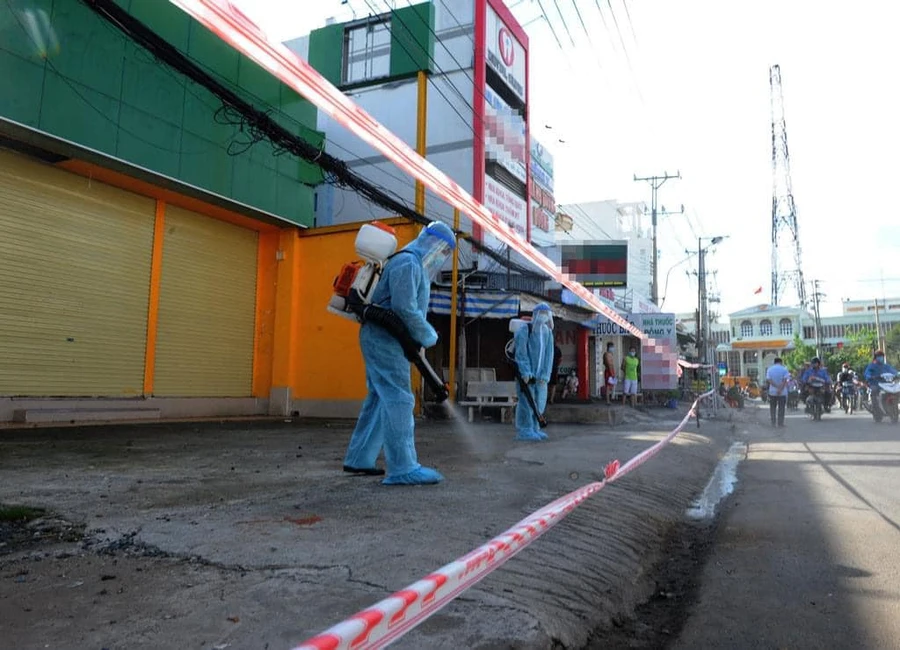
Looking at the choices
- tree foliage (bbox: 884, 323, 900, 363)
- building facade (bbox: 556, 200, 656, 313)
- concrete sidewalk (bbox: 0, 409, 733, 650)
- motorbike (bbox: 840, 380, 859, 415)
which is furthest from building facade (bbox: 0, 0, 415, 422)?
tree foliage (bbox: 884, 323, 900, 363)

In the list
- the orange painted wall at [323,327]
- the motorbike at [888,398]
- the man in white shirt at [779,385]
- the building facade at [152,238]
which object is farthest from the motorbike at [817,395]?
the building facade at [152,238]

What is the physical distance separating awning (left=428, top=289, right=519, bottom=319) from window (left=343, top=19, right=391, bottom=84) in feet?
29.0

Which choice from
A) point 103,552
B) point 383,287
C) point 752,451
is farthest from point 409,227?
point 103,552

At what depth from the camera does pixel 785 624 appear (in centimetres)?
261

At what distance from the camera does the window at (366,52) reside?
66.1 ft

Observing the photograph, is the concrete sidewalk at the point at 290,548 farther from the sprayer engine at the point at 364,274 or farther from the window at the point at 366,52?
the window at the point at 366,52

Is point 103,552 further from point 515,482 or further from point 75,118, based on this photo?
point 75,118

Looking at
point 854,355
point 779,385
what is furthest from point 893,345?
point 779,385

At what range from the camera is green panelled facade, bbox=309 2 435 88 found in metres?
18.6

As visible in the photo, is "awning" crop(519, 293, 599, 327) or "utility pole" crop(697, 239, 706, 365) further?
"utility pole" crop(697, 239, 706, 365)

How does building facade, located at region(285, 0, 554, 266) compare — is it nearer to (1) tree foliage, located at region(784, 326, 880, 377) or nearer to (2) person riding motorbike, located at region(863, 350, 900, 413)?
(2) person riding motorbike, located at region(863, 350, 900, 413)

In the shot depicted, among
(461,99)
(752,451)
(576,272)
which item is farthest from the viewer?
(576,272)

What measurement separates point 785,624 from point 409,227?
11.2m

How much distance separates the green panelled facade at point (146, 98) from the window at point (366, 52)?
8399mm
